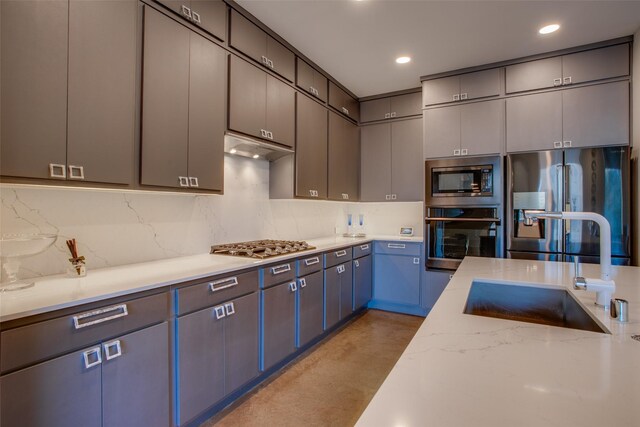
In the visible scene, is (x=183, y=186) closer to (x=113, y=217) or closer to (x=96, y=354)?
(x=113, y=217)

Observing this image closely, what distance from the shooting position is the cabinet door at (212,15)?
2.09 metres

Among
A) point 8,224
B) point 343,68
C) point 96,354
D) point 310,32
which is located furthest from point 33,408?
point 343,68

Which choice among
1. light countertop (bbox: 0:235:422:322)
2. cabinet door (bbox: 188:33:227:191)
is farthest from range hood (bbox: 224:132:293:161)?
light countertop (bbox: 0:235:422:322)

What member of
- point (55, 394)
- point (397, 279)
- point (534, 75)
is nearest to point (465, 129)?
point (534, 75)

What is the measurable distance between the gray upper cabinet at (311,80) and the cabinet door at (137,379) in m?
2.51

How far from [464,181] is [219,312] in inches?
110

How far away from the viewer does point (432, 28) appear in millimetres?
2697

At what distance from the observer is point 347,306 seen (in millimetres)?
3469

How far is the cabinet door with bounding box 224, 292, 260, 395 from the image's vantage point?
199cm

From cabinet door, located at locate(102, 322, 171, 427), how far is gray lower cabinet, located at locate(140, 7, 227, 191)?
86 centimetres

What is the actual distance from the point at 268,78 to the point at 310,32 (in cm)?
55

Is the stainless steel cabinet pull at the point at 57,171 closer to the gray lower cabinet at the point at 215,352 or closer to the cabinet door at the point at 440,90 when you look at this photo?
the gray lower cabinet at the point at 215,352

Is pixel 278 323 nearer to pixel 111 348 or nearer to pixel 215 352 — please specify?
pixel 215 352

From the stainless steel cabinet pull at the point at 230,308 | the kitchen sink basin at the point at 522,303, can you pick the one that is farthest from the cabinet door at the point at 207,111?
the kitchen sink basin at the point at 522,303
